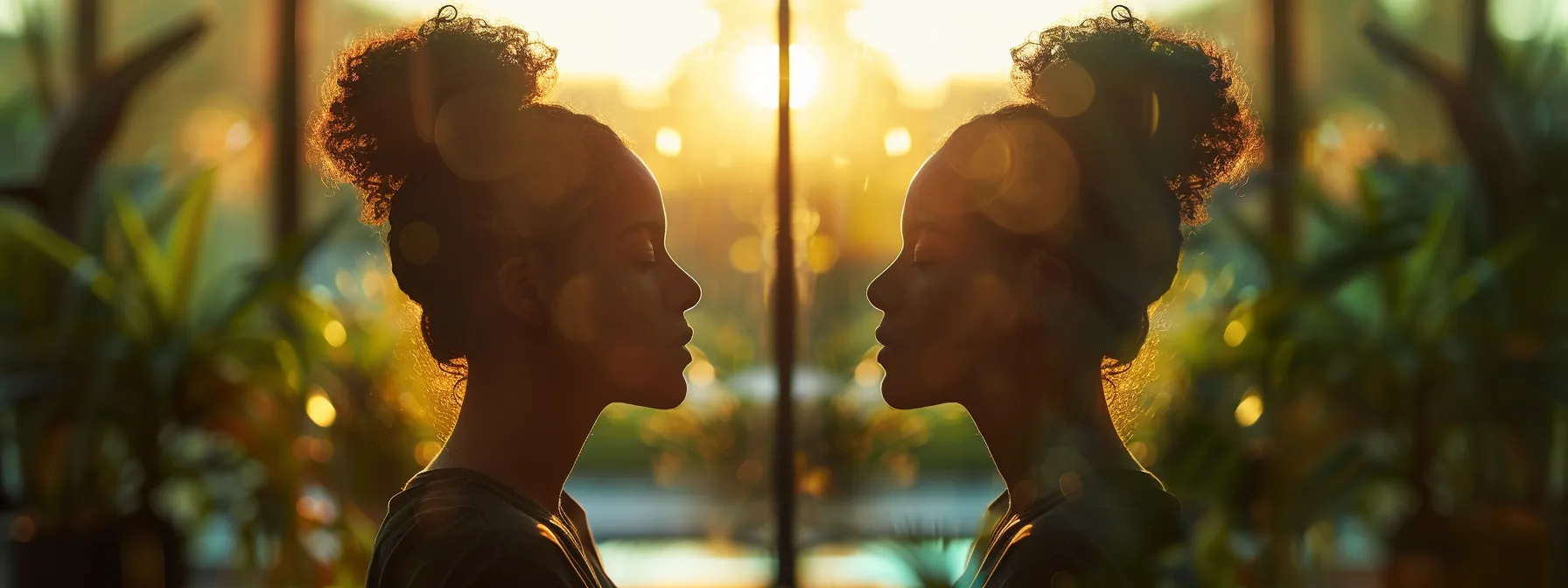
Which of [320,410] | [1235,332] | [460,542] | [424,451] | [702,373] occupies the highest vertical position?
[460,542]

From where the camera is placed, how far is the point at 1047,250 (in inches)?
29.6

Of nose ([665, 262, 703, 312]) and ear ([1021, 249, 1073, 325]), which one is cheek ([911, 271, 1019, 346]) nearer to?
ear ([1021, 249, 1073, 325])

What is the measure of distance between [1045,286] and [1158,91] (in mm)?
168

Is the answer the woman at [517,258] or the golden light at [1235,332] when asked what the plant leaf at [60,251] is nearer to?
the woman at [517,258]

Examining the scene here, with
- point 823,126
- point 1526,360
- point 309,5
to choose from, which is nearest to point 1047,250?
point 823,126

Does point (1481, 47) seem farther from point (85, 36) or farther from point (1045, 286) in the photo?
point (85, 36)

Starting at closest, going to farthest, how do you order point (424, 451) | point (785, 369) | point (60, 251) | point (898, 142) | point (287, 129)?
point (898, 142) < point (60, 251) < point (785, 369) < point (424, 451) < point (287, 129)

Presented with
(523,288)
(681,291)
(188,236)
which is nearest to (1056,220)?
(681,291)

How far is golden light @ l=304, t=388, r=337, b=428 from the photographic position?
8.42ft

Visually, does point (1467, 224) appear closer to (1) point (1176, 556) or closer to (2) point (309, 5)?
(1) point (1176, 556)

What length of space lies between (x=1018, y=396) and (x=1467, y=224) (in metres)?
2.34

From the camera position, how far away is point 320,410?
102 inches

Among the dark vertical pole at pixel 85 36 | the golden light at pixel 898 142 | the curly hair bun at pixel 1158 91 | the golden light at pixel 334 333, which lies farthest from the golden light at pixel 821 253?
the dark vertical pole at pixel 85 36

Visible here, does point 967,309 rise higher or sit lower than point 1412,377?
higher
